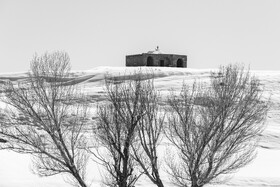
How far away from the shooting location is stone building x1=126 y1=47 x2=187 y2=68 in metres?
76.2

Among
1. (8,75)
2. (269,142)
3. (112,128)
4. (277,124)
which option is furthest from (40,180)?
(8,75)

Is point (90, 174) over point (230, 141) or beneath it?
beneath

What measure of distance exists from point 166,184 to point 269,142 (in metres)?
15.8

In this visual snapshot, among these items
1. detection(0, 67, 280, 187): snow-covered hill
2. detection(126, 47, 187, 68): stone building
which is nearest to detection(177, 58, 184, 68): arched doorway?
detection(126, 47, 187, 68): stone building

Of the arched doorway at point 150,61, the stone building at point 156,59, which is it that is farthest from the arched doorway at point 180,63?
the arched doorway at point 150,61

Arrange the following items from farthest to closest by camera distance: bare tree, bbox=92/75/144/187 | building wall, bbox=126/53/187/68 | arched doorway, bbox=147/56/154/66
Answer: arched doorway, bbox=147/56/154/66 < building wall, bbox=126/53/187/68 < bare tree, bbox=92/75/144/187

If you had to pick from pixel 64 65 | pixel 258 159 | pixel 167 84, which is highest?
pixel 64 65

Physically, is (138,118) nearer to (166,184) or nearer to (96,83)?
(166,184)

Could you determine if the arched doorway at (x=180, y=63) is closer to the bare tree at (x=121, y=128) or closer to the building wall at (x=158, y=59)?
the building wall at (x=158, y=59)

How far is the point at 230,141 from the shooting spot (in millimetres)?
22359

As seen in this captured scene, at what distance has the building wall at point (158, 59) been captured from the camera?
76000mm

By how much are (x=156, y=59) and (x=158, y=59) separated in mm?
428

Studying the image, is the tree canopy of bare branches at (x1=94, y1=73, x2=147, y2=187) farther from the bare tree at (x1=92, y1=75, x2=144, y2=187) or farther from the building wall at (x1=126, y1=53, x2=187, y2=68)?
the building wall at (x1=126, y1=53, x2=187, y2=68)

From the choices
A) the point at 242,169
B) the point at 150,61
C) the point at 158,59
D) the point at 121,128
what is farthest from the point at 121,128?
the point at 150,61
